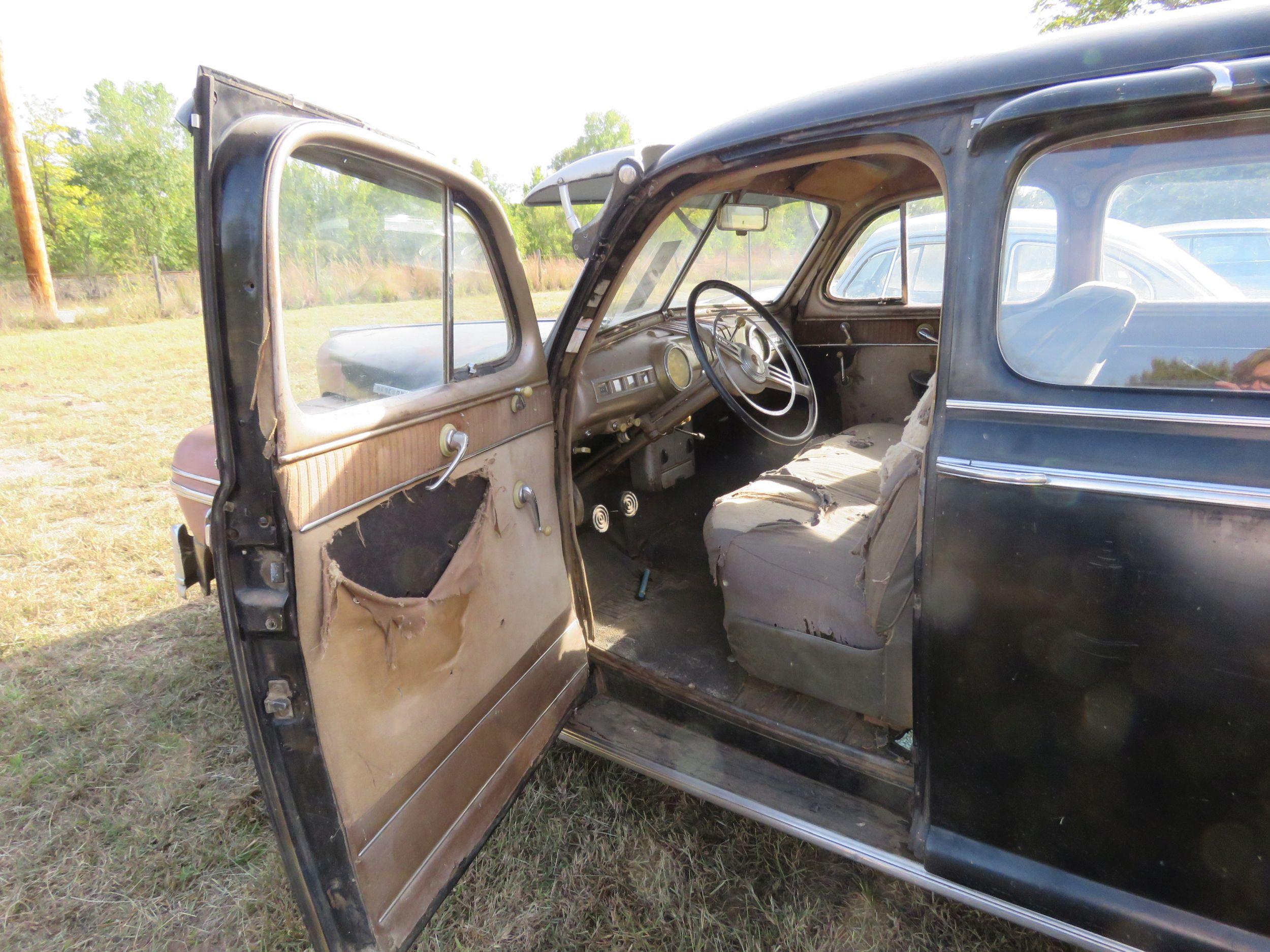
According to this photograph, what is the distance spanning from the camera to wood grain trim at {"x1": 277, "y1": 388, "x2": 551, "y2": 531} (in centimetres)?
125

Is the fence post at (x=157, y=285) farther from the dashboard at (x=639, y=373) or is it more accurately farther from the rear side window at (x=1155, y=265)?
the rear side window at (x=1155, y=265)

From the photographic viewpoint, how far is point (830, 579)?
1910 mm

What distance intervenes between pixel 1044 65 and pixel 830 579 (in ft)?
3.99

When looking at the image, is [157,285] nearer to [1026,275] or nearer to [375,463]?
[375,463]

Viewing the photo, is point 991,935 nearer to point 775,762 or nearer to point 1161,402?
point 775,762

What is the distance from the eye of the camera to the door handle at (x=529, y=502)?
1947 mm

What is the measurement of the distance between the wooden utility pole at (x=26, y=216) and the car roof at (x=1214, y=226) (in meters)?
19.4

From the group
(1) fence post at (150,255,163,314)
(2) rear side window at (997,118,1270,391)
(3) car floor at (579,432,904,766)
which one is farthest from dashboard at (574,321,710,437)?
(1) fence post at (150,255,163,314)

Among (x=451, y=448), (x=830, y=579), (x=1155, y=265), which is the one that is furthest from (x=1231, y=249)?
(x=451, y=448)

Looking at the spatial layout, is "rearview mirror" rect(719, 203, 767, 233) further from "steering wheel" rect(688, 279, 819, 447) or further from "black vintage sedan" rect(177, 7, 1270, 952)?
"black vintage sedan" rect(177, 7, 1270, 952)

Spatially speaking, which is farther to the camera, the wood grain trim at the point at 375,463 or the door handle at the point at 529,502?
the door handle at the point at 529,502

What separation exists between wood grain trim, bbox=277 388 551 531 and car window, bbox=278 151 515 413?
0.10 meters

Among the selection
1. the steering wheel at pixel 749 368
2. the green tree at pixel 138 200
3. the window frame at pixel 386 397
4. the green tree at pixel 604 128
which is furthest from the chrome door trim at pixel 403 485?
the green tree at pixel 604 128

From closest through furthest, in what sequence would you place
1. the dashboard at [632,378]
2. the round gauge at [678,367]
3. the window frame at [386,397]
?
the window frame at [386,397], the dashboard at [632,378], the round gauge at [678,367]
